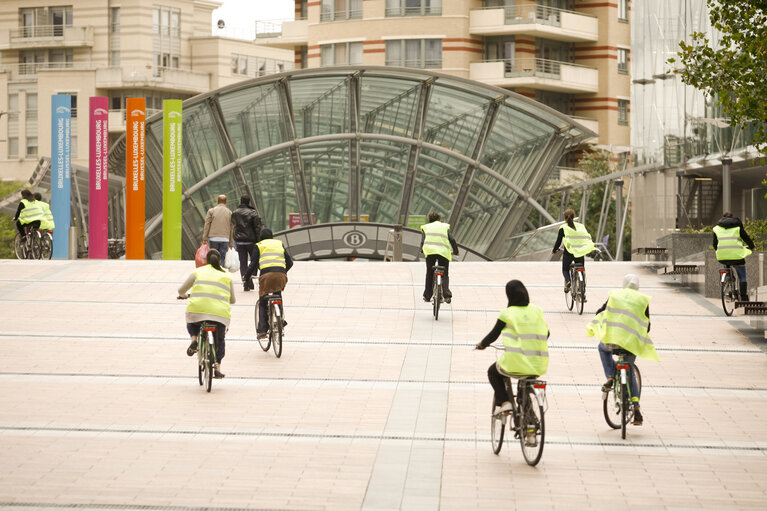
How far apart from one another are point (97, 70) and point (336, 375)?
62.2 meters

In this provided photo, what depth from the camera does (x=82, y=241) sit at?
118 feet

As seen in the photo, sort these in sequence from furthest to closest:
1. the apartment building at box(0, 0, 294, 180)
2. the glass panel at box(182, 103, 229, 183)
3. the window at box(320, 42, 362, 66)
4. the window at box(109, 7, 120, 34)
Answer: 1. the window at box(109, 7, 120, 34)
2. the apartment building at box(0, 0, 294, 180)
3. the window at box(320, 42, 362, 66)
4. the glass panel at box(182, 103, 229, 183)

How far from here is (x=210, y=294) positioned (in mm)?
12539

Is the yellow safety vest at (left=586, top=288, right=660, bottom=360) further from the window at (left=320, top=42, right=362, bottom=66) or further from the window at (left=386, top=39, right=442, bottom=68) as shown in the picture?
the window at (left=320, top=42, right=362, bottom=66)

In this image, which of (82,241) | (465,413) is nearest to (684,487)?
(465,413)

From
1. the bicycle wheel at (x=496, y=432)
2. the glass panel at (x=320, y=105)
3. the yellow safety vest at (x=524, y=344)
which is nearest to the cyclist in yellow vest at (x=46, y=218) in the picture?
the glass panel at (x=320, y=105)

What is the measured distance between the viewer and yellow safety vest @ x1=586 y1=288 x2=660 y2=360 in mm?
10484

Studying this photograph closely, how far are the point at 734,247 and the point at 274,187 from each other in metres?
24.2

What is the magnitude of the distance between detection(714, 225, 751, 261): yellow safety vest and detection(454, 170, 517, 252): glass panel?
21.8 meters

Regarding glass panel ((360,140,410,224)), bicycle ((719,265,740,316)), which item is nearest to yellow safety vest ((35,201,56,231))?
bicycle ((719,265,740,316))

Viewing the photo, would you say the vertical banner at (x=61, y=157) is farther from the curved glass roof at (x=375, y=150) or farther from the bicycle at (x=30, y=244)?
the curved glass roof at (x=375, y=150)

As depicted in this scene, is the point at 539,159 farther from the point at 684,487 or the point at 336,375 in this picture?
the point at 684,487

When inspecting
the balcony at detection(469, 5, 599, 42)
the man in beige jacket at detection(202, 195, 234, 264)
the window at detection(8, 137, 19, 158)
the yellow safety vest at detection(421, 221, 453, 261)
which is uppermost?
the balcony at detection(469, 5, 599, 42)

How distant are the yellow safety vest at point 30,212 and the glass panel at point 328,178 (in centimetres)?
1572
